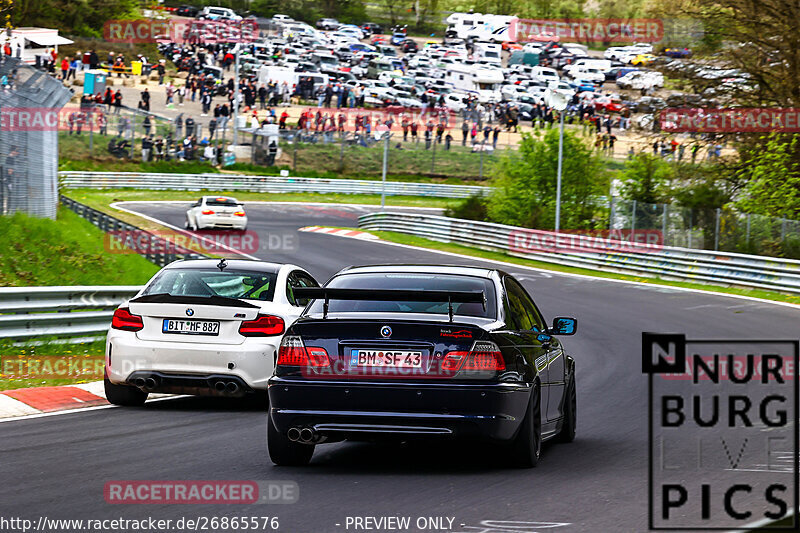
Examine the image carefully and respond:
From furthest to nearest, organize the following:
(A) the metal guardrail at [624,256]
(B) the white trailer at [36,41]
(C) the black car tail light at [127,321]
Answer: (B) the white trailer at [36,41]
(A) the metal guardrail at [624,256]
(C) the black car tail light at [127,321]

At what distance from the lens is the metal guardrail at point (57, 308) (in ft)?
45.3

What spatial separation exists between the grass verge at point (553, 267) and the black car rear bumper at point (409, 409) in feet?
70.6

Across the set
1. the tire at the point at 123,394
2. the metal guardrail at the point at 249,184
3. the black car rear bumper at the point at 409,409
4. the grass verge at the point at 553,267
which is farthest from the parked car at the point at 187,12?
the black car rear bumper at the point at 409,409

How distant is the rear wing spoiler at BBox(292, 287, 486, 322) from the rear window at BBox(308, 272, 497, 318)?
10 centimetres

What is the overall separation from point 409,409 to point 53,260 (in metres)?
13.7

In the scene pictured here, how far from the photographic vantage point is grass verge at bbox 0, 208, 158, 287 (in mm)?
18922

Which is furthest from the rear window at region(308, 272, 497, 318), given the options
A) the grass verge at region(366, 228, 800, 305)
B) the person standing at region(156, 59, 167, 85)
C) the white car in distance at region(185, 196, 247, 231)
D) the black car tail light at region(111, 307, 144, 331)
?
the person standing at region(156, 59, 167, 85)

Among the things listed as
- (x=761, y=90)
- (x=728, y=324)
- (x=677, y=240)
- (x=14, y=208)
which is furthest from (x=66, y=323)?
(x=761, y=90)

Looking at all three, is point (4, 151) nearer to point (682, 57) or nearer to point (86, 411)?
point (86, 411)

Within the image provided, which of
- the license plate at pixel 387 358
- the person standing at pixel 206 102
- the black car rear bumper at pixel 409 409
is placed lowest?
the black car rear bumper at pixel 409 409

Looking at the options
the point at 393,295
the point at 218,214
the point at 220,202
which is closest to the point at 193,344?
the point at 393,295

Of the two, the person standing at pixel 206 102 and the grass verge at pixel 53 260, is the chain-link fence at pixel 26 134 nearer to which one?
the grass verge at pixel 53 260

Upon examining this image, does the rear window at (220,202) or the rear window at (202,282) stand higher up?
the rear window at (202,282)

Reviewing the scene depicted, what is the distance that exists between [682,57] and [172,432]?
3425cm
